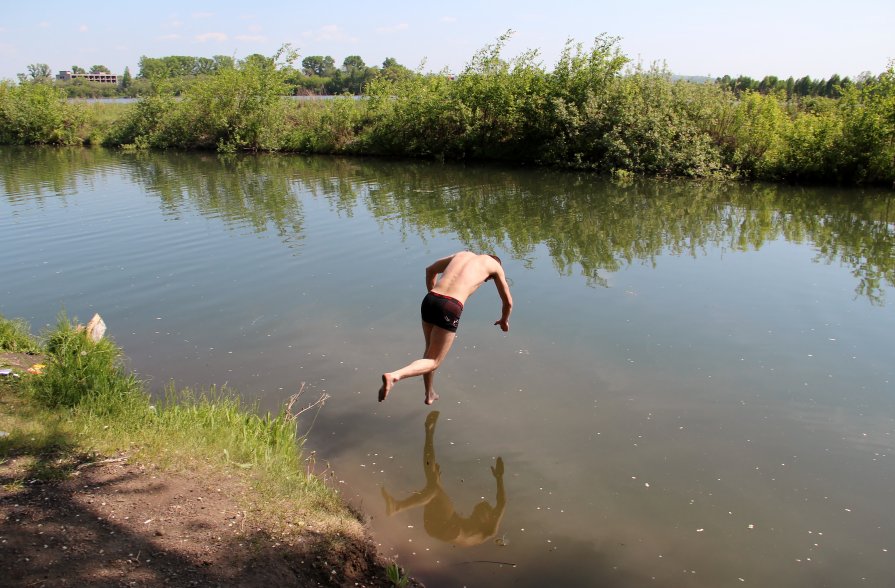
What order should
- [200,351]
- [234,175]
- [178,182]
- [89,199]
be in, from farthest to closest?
1. [234,175]
2. [178,182]
3. [89,199]
4. [200,351]

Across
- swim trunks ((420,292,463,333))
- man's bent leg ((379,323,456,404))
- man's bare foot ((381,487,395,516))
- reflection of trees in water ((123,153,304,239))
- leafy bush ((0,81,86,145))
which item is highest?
leafy bush ((0,81,86,145))

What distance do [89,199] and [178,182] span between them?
4202 mm

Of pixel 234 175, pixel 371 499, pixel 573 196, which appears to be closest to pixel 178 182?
pixel 234 175

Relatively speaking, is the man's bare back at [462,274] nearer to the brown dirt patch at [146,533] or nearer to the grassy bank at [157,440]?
the grassy bank at [157,440]

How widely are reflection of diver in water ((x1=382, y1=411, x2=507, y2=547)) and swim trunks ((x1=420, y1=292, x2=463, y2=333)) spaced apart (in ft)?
4.08

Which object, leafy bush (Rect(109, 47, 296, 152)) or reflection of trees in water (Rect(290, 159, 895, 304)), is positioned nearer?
reflection of trees in water (Rect(290, 159, 895, 304))

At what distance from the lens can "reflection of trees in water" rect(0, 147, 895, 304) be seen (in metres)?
13.5

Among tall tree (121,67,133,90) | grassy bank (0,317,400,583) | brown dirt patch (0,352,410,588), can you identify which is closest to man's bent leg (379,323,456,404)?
grassy bank (0,317,400,583)

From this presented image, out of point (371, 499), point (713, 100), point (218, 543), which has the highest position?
point (713, 100)

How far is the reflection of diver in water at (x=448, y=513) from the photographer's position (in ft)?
15.6

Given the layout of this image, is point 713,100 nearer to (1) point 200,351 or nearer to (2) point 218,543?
(1) point 200,351

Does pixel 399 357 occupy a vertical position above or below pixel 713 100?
below

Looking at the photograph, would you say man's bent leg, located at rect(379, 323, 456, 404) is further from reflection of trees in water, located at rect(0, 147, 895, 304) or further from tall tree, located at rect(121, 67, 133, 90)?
tall tree, located at rect(121, 67, 133, 90)

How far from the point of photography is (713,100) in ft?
80.6
